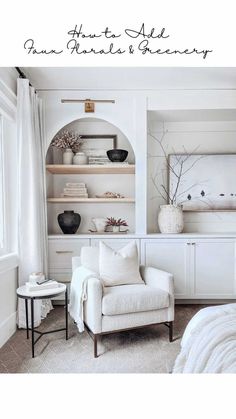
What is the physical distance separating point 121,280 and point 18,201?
1.13m

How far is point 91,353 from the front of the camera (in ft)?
7.23

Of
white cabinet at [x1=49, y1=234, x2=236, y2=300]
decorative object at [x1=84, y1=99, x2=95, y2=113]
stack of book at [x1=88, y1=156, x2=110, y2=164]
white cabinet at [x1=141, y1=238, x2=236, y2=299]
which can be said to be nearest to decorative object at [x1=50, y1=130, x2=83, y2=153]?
stack of book at [x1=88, y1=156, x2=110, y2=164]

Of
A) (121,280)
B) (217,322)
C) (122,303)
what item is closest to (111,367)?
(122,303)

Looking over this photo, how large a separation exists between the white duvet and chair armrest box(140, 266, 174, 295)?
2.77 ft

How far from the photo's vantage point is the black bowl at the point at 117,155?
3.35 metres

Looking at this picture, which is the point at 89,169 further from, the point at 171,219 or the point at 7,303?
the point at 7,303

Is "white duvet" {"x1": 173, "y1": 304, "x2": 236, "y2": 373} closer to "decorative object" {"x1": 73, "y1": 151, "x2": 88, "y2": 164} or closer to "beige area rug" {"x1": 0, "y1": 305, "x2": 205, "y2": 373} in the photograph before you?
"beige area rug" {"x1": 0, "y1": 305, "x2": 205, "y2": 373}

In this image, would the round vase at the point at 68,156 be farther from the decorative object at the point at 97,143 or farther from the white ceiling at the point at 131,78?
the white ceiling at the point at 131,78

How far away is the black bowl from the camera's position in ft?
11.0

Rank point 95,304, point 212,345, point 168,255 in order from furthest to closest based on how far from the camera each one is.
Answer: point 168,255, point 95,304, point 212,345

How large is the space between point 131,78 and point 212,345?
258 centimetres

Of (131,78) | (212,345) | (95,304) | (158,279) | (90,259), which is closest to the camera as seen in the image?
(212,345)

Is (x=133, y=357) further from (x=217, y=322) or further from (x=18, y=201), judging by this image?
(x=18, y=201)

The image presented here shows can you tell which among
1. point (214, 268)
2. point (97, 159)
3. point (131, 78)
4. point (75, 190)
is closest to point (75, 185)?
point (75, 190)
